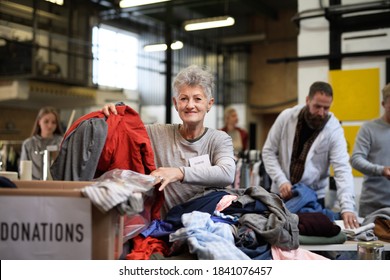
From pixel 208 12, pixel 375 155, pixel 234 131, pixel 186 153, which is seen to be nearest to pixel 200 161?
pixel 186 153

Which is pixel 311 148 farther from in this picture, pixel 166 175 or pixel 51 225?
pixel 51 225

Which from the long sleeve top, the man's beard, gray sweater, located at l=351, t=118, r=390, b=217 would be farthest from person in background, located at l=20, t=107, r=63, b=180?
gray sweater, located at l=351, t=118, r=390, b=217

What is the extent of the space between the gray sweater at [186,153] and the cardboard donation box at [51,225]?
0.66m

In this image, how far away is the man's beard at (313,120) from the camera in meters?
2.77

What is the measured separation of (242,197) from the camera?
1.67m

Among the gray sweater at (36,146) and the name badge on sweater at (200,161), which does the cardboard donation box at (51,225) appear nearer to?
the name badge on sweater at (200,161)

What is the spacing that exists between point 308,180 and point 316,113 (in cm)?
41

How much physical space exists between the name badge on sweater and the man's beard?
1197 millimetres

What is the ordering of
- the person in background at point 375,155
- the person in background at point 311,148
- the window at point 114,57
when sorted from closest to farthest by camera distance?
the person in background at point 311,148
the person in background at point 375,155
the window at point 114,57

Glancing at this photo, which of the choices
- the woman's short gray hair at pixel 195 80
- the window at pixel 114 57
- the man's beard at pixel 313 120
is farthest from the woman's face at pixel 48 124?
the window at pixel 114 57

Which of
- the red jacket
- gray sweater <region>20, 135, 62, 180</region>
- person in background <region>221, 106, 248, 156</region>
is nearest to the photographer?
the red jacket

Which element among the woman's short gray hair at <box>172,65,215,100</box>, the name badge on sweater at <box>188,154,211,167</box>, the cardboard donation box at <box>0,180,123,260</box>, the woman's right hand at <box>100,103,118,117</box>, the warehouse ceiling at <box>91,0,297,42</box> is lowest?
the cardboard donation box at <box>0,180,123,260</box>

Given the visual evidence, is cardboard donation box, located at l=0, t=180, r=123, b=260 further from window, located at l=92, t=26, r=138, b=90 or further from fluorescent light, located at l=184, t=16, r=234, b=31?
window, located at l=92, t=26, r=138, b=90

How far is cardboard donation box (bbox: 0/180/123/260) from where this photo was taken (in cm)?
109
